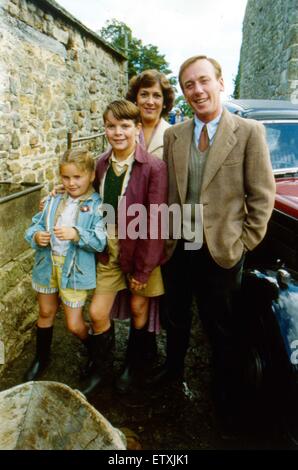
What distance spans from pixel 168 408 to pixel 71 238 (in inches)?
50.6

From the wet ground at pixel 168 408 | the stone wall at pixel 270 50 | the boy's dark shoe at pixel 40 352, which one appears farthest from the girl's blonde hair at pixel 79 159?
the stone wall at pixel 270 50

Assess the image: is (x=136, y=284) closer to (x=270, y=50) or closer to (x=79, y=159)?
(x=79, y=159)

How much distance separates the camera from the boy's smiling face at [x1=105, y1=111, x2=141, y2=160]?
220cm

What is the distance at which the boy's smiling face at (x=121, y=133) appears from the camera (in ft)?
7.21

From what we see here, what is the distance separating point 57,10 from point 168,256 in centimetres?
343

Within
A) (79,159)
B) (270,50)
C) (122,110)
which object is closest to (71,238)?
(79,159)

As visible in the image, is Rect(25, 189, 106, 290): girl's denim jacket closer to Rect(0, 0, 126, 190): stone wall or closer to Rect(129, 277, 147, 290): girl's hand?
Rect(129, 277, 147, 290): girl's hand

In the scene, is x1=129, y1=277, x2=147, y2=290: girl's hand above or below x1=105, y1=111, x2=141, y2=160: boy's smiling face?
below

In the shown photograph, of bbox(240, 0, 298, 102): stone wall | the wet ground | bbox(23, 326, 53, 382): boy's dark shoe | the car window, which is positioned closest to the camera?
the wet ground

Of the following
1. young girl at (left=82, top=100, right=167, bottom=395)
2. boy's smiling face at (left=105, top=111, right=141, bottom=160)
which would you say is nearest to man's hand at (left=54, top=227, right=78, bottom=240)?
young girl at (left=82, top=100, right=167, bottom=395)

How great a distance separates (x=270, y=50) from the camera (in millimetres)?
9711

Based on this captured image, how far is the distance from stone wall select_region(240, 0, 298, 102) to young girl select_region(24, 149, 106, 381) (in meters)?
6.89

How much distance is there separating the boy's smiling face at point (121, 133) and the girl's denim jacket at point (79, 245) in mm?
359
